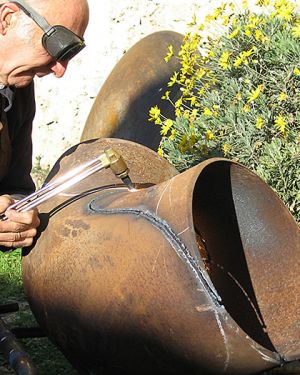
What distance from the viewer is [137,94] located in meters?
5.41

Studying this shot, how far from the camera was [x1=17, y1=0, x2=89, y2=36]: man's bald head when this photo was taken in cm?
299

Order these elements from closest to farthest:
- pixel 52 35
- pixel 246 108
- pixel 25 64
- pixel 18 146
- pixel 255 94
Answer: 1. pixel 52 35
2. pixel 25 64
3. pixel 18 146
4. pixel 255 94
5. pixel 246 108

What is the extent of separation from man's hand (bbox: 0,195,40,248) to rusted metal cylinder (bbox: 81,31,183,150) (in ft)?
7.62

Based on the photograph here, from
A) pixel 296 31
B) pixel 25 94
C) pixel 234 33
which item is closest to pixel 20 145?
pixel 25 94

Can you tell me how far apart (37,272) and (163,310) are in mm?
641

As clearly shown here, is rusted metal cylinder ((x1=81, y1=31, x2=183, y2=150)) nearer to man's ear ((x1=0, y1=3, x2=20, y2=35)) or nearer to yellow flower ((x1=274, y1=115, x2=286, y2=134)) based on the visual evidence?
yellow flower ((x1=274, y1=115, x2=286, y2=134))

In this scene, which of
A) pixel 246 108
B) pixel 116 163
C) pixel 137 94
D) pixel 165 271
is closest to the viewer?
pixel 165 271

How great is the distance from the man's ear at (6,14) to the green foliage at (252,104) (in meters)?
1.33

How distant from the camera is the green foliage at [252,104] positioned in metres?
4.02

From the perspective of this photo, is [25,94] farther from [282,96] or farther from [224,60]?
[282,96]

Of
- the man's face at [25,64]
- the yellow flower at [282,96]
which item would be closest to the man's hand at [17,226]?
the man's face at [25,64]

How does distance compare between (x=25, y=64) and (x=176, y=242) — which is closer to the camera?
(x=176, y=242)

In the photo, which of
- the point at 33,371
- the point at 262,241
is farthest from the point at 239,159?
the point at 33,371

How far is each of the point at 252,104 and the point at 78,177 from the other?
57.9 inches
